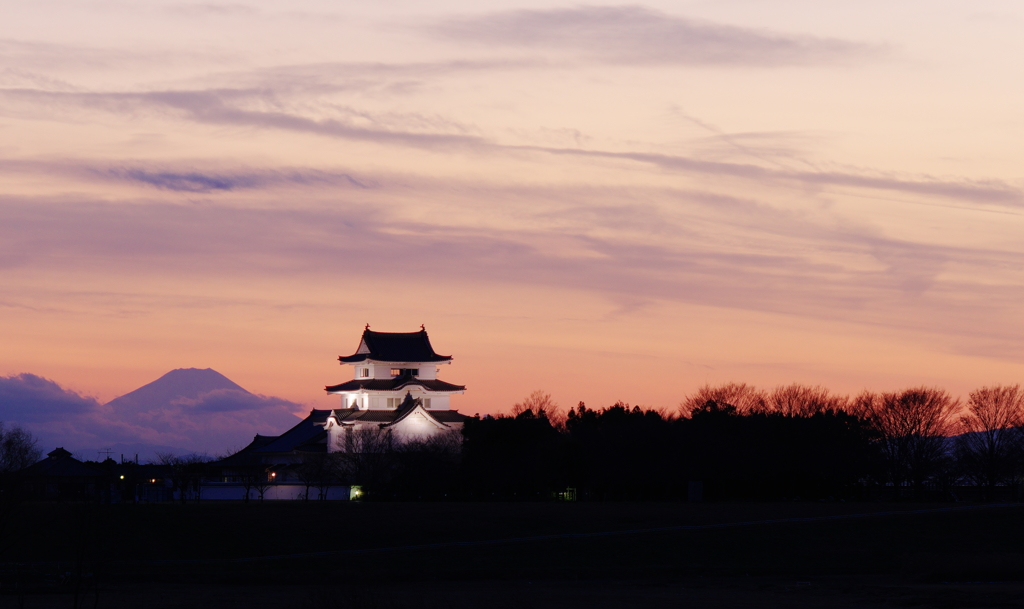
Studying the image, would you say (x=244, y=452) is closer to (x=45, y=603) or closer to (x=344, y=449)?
(x=344, y=449)

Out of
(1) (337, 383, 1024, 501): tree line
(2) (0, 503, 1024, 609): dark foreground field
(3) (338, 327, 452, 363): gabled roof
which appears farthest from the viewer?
(3) (338, 327, 452, 363): gabled roof

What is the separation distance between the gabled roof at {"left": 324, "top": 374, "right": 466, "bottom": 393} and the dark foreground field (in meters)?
44.1

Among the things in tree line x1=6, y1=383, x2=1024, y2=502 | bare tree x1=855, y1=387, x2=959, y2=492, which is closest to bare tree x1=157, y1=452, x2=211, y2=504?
tree line x1=6, y1=383, x2=1024, y2=502

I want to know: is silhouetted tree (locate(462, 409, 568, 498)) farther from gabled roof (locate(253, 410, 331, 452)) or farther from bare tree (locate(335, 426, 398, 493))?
gabled roof (locate(253, 410, 331, 452))

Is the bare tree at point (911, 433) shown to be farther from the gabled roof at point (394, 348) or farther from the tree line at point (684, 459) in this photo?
the gabled roof at point (394, 348)

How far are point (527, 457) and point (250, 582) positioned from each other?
181 feet

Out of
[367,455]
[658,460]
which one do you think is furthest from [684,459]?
[367,455]

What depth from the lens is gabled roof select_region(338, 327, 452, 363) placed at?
5098 inches

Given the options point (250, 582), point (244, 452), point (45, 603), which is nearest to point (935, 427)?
point (244, 452)

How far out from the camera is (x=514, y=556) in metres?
62.3

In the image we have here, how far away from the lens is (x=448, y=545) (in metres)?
65.9

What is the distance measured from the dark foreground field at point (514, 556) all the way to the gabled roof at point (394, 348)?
46.9 m

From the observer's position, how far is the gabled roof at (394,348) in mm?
129500

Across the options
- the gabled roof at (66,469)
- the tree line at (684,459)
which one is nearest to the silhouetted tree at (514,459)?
the tree line at (684,459)
